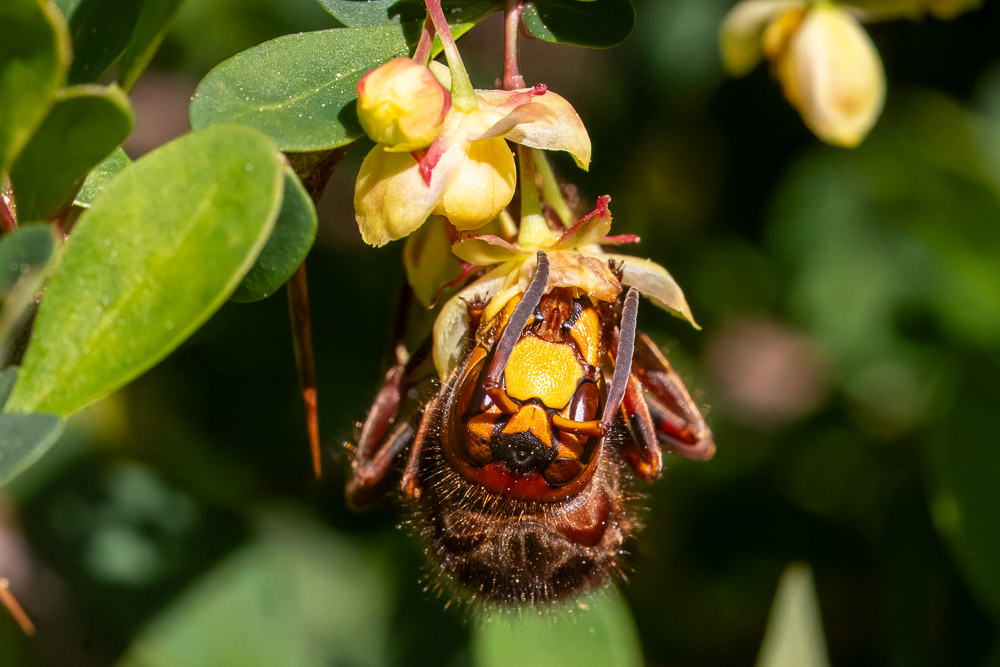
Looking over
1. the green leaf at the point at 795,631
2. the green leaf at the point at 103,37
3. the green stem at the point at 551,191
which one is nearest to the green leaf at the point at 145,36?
the green leaf at the point at 103,37

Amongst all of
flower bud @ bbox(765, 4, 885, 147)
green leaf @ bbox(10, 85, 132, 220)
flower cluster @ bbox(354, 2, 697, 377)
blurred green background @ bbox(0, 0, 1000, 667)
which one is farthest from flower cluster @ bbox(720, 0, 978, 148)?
blurred green background @ bbox(0, 0, 1000, 667)

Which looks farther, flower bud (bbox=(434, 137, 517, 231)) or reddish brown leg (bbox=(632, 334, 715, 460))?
reddish brown leg (bbox=(632, 334, 715, 460))

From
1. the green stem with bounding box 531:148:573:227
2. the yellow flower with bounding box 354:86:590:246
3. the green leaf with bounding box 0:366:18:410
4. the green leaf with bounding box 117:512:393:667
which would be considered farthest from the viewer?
the green leaf with bounding box 117:512:393:667

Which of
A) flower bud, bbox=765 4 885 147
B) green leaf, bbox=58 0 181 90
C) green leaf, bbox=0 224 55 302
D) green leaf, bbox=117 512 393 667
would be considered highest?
green leaf, bbox=58 0 181 90

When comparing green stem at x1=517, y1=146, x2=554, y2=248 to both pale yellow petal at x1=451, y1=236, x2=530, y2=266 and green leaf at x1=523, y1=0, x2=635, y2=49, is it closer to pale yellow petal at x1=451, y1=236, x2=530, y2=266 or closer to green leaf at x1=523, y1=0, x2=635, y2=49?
pale yellow petal at x1=451, y1=236, x2=530, y2=266

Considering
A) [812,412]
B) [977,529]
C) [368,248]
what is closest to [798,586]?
[977,529]

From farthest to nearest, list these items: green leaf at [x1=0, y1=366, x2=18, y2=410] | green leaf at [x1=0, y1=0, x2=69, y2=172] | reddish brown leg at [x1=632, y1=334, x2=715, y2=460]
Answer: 1. reddish brown leg at [x1=632, y1=334, x2=715, y2=460]
2. green leaf at [x1=0, y1=366, x2=18, y2=410]
3. green leaf at [x1=0, y1=0, x2=69, y2=172]

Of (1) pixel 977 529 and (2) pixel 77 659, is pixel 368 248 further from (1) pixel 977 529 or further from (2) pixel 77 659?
(1) pixel 977 529
